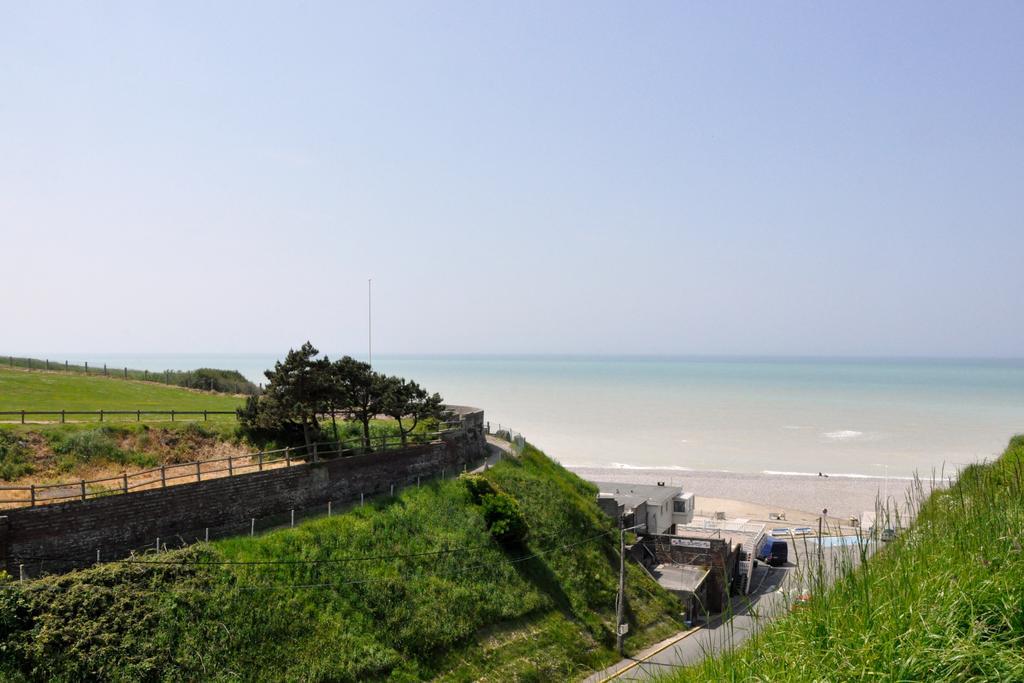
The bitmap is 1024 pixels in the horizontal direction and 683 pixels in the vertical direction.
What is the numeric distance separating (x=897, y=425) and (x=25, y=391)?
99010mm

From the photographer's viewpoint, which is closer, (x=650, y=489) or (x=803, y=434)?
(x=650, y=489)

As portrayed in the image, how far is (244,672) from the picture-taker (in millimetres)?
19609

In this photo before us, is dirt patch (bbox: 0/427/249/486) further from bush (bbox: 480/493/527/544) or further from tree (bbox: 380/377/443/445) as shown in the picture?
bush (bbox: 480/493/527/544)

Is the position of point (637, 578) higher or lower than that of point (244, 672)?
lower

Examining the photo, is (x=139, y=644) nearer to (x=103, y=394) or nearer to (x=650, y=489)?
(x=103, y=394)

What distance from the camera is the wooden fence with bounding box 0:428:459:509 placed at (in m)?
22.1

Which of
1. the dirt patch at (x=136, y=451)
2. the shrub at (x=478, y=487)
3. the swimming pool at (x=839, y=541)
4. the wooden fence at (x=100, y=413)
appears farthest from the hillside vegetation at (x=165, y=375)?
the swimming pool at (x=839, y=541)

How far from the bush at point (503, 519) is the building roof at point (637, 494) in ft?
37.3

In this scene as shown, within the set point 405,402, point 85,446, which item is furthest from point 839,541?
point 85,446

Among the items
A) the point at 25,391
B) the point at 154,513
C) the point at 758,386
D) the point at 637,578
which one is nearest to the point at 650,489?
the point at 637,578

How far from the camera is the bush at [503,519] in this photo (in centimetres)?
3047

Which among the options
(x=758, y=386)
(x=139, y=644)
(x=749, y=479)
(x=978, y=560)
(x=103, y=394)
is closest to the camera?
(x=978, y=560)

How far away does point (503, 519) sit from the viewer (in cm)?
3097

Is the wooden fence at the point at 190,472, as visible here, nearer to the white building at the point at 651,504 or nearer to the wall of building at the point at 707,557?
the white building at the point at 651,504
